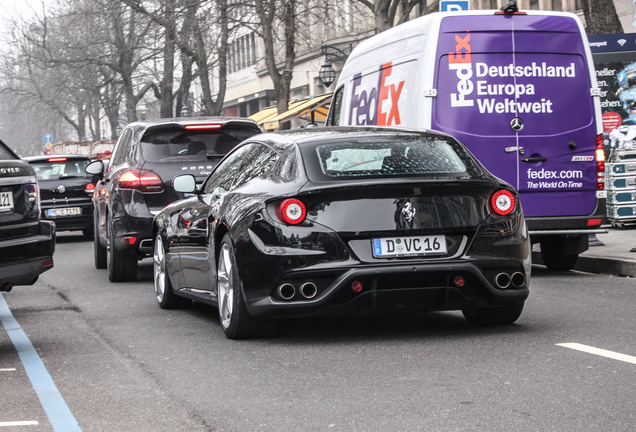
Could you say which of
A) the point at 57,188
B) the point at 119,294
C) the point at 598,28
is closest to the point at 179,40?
the point at 57,188

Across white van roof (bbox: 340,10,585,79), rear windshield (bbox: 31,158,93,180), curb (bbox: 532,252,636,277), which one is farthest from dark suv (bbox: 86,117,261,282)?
rear windshield (bbox: 31,158,93,180)

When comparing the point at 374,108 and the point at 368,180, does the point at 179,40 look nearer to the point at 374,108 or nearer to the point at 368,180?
the point at 374,108

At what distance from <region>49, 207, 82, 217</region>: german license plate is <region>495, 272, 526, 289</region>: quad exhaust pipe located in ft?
46.9

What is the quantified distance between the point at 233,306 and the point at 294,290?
1.91ft

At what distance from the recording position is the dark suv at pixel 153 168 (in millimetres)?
10695

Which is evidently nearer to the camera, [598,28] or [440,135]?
[440,135]

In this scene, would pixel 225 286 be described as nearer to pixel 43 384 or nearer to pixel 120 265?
pixel 43 384

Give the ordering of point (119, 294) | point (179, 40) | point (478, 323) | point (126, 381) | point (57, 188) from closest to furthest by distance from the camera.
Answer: point (126, 381) < point (478, 323) < point (119, 294) < point (57, 188) < point (179, 40)

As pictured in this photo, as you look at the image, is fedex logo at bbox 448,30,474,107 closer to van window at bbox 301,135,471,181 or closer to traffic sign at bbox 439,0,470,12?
van window at bbox 301,135,471,181

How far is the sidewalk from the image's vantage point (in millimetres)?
10852

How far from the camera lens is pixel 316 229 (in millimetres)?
6281

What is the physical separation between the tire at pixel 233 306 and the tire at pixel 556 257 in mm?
5293

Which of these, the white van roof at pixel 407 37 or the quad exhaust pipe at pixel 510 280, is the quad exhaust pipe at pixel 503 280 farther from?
the white van roof at pixel 407 37

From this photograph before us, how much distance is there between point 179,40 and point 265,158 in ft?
79.2
